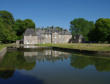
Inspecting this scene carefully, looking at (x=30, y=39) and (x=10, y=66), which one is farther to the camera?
(x=30, y=39)

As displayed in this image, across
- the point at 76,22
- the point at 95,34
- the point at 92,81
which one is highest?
the point at 76,22

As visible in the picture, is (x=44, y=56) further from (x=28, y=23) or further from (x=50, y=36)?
(x=28, y=23)

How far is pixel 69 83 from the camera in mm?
10195

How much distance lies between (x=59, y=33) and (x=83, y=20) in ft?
68.6

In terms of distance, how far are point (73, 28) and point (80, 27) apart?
531cm

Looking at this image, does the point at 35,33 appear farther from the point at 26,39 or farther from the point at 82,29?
the point at 82,29

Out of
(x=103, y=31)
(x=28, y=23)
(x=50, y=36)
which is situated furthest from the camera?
(x=28, y=23)

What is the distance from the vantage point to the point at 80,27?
87438mm

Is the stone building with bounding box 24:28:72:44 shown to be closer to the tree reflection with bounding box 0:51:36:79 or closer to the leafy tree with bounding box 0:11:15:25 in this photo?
the leafy tree with bounding box 0:11:15:25

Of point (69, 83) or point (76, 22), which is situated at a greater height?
point (76, 22)

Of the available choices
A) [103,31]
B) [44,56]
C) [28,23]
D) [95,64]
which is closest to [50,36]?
[28,23]

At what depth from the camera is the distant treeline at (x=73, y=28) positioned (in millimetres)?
55213

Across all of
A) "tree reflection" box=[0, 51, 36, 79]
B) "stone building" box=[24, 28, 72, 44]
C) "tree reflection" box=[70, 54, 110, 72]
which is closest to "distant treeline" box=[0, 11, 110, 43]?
"stone building" box=[24, 28, 72, 44]

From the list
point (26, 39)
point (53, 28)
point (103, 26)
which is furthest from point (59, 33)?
point (103, 26)
